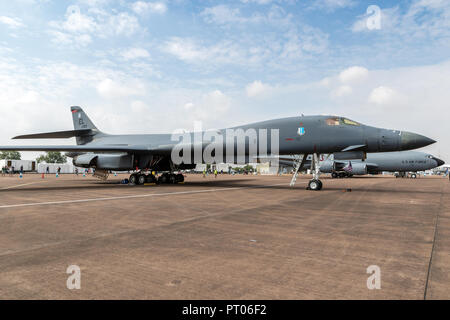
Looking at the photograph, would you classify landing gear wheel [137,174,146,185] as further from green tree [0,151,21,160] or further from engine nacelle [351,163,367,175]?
green tree [0,151,21,160]

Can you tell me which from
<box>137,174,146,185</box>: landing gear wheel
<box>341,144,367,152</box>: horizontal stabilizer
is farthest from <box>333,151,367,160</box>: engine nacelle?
<box>137,174,146,185</box>: landing gear wheel

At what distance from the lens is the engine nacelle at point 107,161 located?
16105mm

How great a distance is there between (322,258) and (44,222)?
4447mm

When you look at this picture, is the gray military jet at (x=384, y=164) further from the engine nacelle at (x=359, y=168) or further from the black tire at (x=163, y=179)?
the black tire at (x=163, y=179)

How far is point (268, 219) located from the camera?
523 centimetres

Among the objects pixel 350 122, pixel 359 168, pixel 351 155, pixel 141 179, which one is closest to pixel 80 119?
pixel 141 179

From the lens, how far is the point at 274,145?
1287 cm

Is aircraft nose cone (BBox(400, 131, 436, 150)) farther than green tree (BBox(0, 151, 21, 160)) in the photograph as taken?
No

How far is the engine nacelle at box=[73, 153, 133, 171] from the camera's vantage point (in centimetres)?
1610

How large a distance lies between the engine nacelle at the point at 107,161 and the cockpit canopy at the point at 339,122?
1069cm

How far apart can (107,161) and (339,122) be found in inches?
497

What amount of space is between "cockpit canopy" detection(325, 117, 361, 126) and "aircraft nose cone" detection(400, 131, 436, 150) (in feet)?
5.54
